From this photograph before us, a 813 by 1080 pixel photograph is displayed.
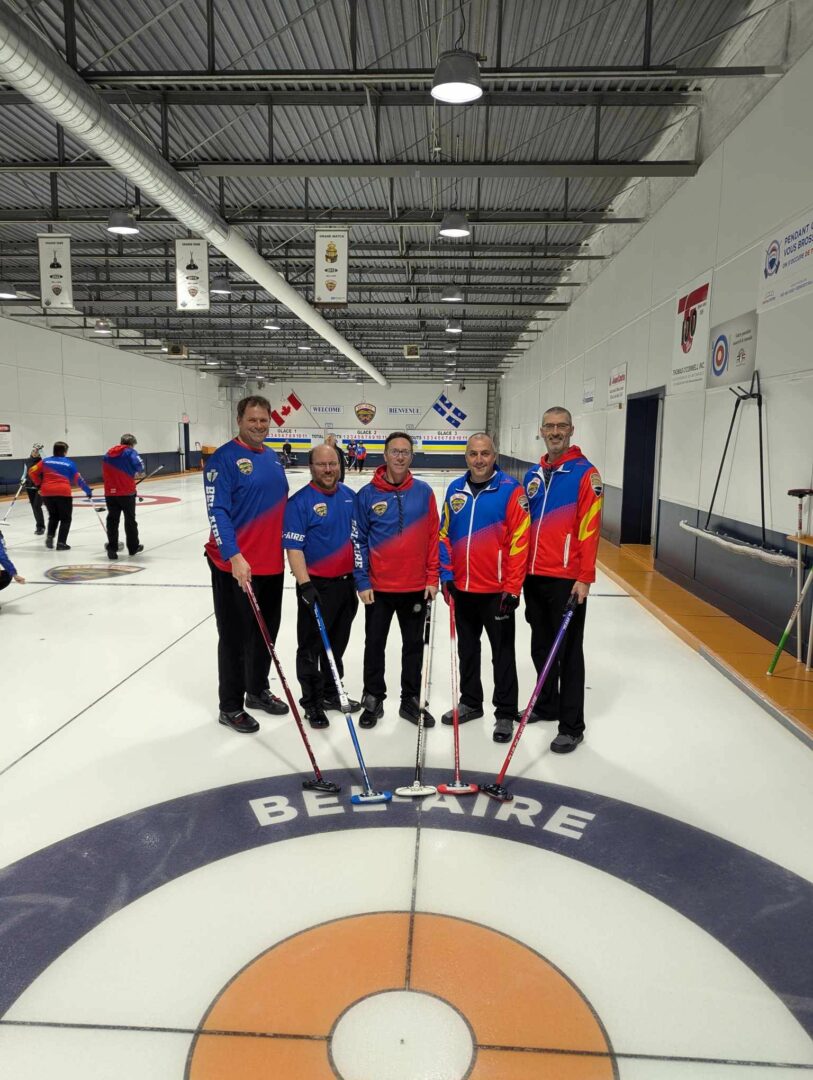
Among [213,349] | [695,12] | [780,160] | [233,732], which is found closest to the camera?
[233,732]

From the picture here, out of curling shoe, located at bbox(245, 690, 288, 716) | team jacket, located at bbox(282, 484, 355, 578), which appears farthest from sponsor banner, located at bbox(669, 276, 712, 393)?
curling shoe, located at bbox(245, 690, 288, 716)

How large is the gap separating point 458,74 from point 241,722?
4.79m

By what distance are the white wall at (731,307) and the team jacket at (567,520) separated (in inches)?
103

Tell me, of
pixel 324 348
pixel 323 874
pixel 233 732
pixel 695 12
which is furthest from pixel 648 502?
pixel 324 348

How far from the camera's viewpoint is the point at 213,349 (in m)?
28.2

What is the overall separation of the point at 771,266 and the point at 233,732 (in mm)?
5861

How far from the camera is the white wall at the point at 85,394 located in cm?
2142

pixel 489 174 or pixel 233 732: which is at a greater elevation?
pixel 489 174

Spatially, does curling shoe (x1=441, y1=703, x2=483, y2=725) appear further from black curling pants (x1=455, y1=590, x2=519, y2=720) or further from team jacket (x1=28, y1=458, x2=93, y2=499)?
team jacket (x1=28, y1=458, x2=93, y2=499)

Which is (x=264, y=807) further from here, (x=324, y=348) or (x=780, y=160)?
(x=324, y=348)

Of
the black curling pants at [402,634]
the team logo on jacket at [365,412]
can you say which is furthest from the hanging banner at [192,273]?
the team logo on jacket at [365,412]

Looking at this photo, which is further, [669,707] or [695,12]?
[695,12]

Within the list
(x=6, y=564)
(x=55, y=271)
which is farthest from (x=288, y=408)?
(x=6, y=564)

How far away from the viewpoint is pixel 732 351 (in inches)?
273
